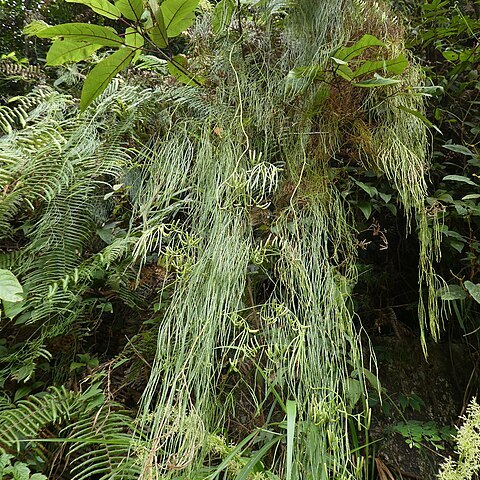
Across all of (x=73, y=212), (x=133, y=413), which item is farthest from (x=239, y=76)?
(x=133, y=413)

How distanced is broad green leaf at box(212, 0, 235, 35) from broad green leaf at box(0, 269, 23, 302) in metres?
0.73

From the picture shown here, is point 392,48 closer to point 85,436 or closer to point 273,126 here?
point 273,126

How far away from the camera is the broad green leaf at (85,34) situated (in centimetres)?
80

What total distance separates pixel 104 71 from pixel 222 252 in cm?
45

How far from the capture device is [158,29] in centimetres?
86

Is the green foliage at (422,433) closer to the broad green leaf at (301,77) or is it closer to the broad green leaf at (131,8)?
the broad green leaf at (301,77)

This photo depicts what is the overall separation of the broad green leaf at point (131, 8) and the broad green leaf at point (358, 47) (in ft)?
1.31

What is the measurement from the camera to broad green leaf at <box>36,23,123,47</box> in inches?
31.5

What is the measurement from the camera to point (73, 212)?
1.12m

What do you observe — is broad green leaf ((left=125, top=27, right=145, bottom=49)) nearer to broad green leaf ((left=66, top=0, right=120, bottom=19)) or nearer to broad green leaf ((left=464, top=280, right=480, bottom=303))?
broad green leaf ((left=66, top=0, right=120, bottom=19))

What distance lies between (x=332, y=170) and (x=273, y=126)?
18 centimetres

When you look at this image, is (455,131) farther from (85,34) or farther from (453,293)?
(85,34)

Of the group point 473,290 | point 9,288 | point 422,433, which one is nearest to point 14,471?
point 9,288

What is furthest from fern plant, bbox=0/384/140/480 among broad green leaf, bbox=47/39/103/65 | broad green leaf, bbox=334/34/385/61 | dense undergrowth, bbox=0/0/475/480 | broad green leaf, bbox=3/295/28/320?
broad green leaf, bbox=334/34/385/61
